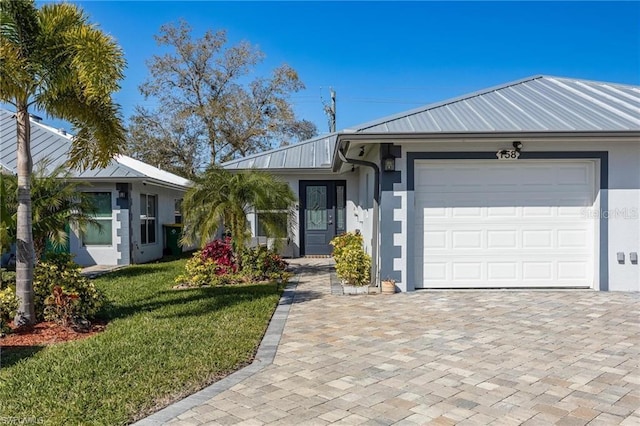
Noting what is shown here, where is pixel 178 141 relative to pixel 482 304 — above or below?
above

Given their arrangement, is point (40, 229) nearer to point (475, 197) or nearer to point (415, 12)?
point (475, 197)

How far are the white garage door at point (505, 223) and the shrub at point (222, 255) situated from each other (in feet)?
13.7

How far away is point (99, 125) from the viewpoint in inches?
260

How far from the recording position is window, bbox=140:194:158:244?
1491cm

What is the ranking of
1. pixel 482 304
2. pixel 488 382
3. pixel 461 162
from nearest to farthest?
pixel 488 382 → pixel 482 304 → pixel 461 162

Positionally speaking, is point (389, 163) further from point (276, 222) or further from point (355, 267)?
point (276, 222)

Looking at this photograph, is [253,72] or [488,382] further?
[253,72]

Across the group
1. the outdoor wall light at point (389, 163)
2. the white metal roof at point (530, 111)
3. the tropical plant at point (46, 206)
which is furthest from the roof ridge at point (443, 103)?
the tropical plant at point (46, 206)

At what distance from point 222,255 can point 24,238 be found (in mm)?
5174

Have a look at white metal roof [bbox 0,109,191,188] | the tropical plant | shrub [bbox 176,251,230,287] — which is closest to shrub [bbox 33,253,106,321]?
the tropical plant

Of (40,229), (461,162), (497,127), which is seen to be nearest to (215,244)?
(40,229)

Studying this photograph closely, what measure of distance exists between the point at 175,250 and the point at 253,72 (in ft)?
50.6

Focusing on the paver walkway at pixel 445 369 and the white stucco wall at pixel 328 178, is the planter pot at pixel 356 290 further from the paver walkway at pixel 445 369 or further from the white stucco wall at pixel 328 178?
the white stucco wall at pixel 328 178

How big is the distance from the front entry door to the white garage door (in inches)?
255
